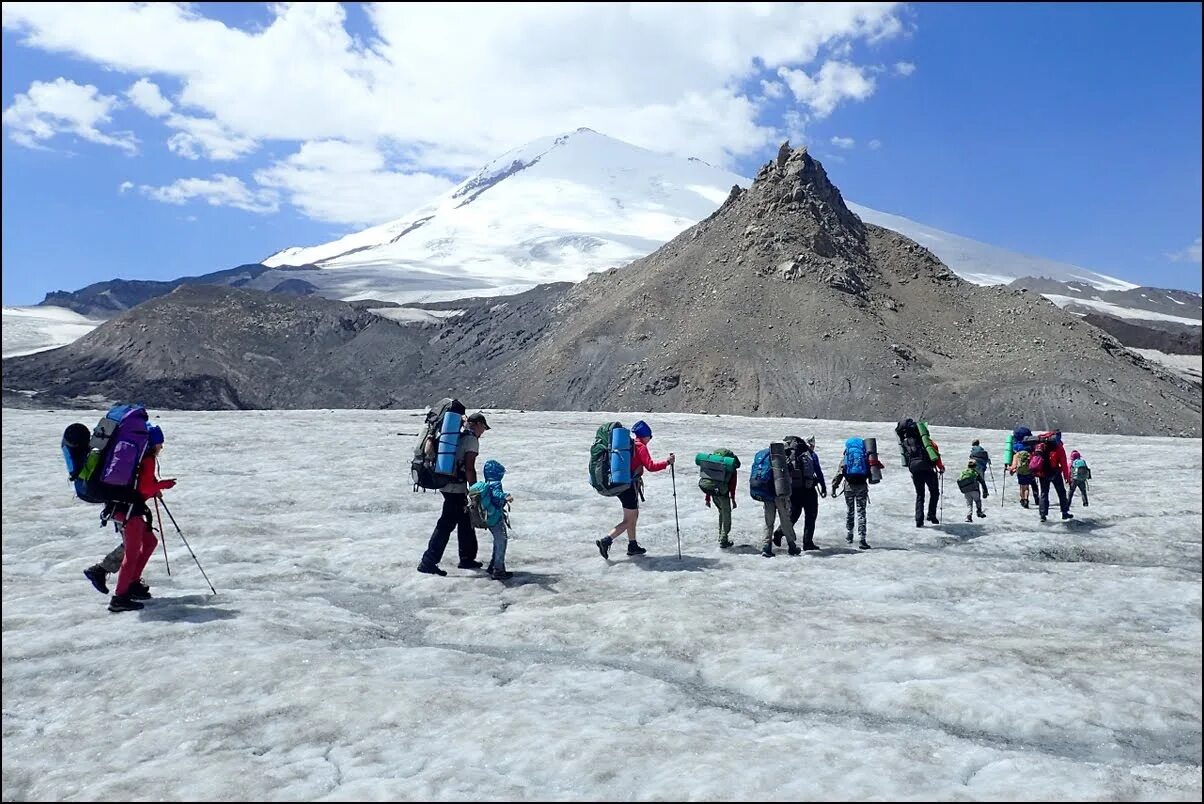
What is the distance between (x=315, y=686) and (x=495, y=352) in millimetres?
68463

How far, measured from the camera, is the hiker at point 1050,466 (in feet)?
53.2

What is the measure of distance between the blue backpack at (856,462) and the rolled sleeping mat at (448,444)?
7222 millimetres

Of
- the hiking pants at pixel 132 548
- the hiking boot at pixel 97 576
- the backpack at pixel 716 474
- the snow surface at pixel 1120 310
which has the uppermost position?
the snow surface at pixel 1120 310

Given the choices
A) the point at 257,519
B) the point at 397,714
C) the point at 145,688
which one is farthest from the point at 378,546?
the point at 397,714

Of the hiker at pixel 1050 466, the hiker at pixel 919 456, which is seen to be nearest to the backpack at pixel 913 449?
the hiker at pixel 919 456

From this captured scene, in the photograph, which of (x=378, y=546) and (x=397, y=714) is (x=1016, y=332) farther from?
(x=397, y=714)

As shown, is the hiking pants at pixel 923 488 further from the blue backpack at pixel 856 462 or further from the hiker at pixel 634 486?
the hiker at pixel 634 486

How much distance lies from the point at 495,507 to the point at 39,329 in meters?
123

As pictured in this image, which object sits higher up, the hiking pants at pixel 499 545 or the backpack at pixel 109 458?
the backpack at pixel 109 458

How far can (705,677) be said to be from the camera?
793 cm

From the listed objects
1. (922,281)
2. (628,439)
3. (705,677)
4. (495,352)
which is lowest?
(705,677)

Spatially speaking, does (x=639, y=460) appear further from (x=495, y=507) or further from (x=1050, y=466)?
(x=1050, y=466)

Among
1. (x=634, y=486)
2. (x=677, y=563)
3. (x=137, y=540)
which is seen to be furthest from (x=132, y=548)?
(x=677, y=563)

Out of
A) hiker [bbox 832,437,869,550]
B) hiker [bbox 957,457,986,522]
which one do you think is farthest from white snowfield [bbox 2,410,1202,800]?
hiker [bbox 957,457,986,522]
